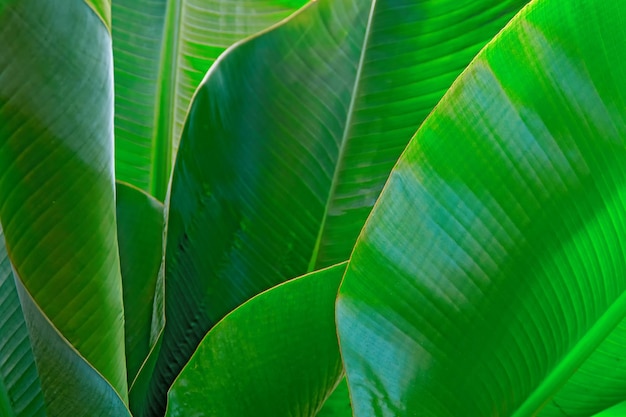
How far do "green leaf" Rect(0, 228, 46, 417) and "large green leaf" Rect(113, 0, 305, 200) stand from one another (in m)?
0.37

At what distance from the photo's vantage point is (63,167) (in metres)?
0.49

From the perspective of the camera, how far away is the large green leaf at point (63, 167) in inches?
18.0

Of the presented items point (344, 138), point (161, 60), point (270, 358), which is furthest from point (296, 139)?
point (161, 60)

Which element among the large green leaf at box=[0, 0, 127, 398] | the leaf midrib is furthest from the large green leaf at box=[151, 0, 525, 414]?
the large green leaf at box=[0, 0, 127, 398]

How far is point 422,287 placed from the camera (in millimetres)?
421

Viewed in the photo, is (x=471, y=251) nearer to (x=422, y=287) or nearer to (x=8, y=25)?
(x=422, y=287)

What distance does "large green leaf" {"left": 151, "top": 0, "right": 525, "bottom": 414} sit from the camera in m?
0.60

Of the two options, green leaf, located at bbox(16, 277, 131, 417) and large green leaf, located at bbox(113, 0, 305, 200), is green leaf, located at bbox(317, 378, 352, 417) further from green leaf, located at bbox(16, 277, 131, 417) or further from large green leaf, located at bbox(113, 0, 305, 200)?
large green leaf, located at bbox(113, 0, 305, 200)

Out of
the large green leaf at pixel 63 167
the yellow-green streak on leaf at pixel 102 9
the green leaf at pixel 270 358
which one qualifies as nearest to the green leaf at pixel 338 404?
the green leaf at pixel 270 358

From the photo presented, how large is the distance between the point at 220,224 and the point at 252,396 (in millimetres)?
169

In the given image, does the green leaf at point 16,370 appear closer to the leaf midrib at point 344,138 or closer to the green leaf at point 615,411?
the leaf midrib at point 344,138

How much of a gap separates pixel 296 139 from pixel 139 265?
0.71ft

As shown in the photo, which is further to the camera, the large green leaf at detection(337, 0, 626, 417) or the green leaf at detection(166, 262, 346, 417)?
the green leaf at detection(166, 262, 346, 417)

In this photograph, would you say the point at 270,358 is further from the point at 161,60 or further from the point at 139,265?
the point at 161,60
